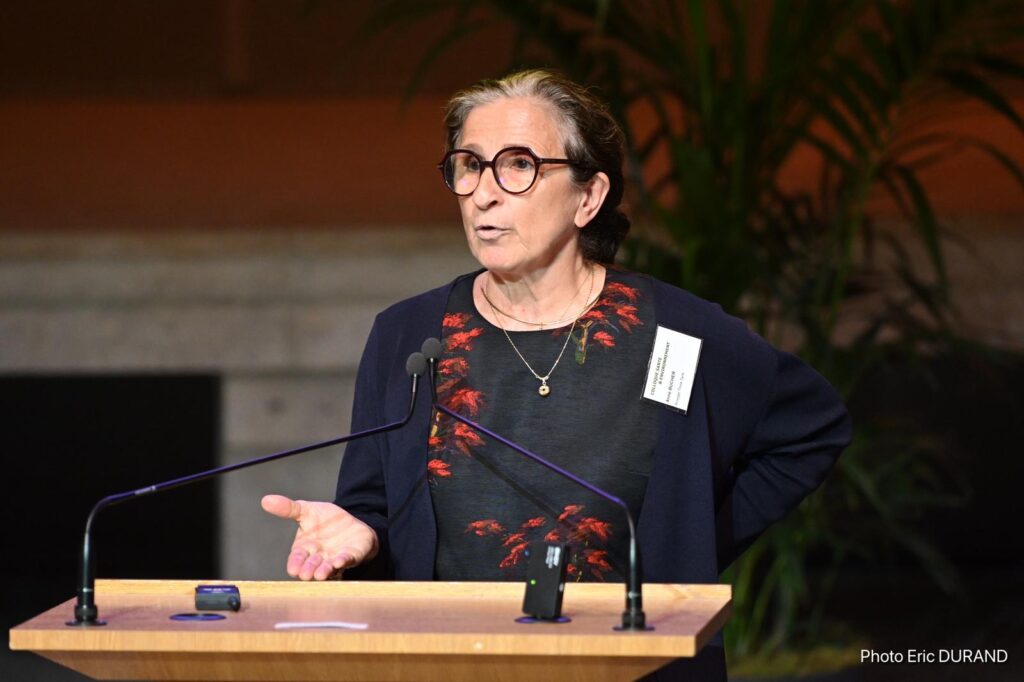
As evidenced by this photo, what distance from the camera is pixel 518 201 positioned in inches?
89.2

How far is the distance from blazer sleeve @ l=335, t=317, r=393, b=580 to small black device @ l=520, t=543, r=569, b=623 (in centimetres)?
62

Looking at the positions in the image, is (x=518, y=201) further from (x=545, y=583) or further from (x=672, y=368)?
Result: (x=545, y=583)

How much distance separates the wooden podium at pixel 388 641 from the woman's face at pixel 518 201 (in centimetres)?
60

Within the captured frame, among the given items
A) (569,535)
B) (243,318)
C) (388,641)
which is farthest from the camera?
(243,318)

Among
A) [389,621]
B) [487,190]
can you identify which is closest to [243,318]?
[487,190]

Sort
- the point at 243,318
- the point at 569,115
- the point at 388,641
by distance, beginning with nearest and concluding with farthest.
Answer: the point at 388,641, the point at 569,115, the point at 243,318

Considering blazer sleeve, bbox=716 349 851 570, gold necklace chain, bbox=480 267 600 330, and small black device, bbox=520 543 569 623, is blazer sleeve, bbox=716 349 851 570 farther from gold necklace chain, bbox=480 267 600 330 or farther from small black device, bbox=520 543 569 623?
small black device, bbox=520 543 569 623

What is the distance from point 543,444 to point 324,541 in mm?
373

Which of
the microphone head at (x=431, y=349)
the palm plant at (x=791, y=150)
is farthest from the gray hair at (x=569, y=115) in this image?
the palm plant at (x=791, y=150)

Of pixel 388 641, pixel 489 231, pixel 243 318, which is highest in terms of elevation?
pixel 243 318

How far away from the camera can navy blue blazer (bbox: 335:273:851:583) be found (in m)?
2.26

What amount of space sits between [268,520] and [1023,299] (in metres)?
2.83

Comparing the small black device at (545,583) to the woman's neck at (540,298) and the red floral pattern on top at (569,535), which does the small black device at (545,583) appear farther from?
the woman's neck at (540,298)

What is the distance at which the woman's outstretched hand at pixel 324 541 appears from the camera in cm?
205
